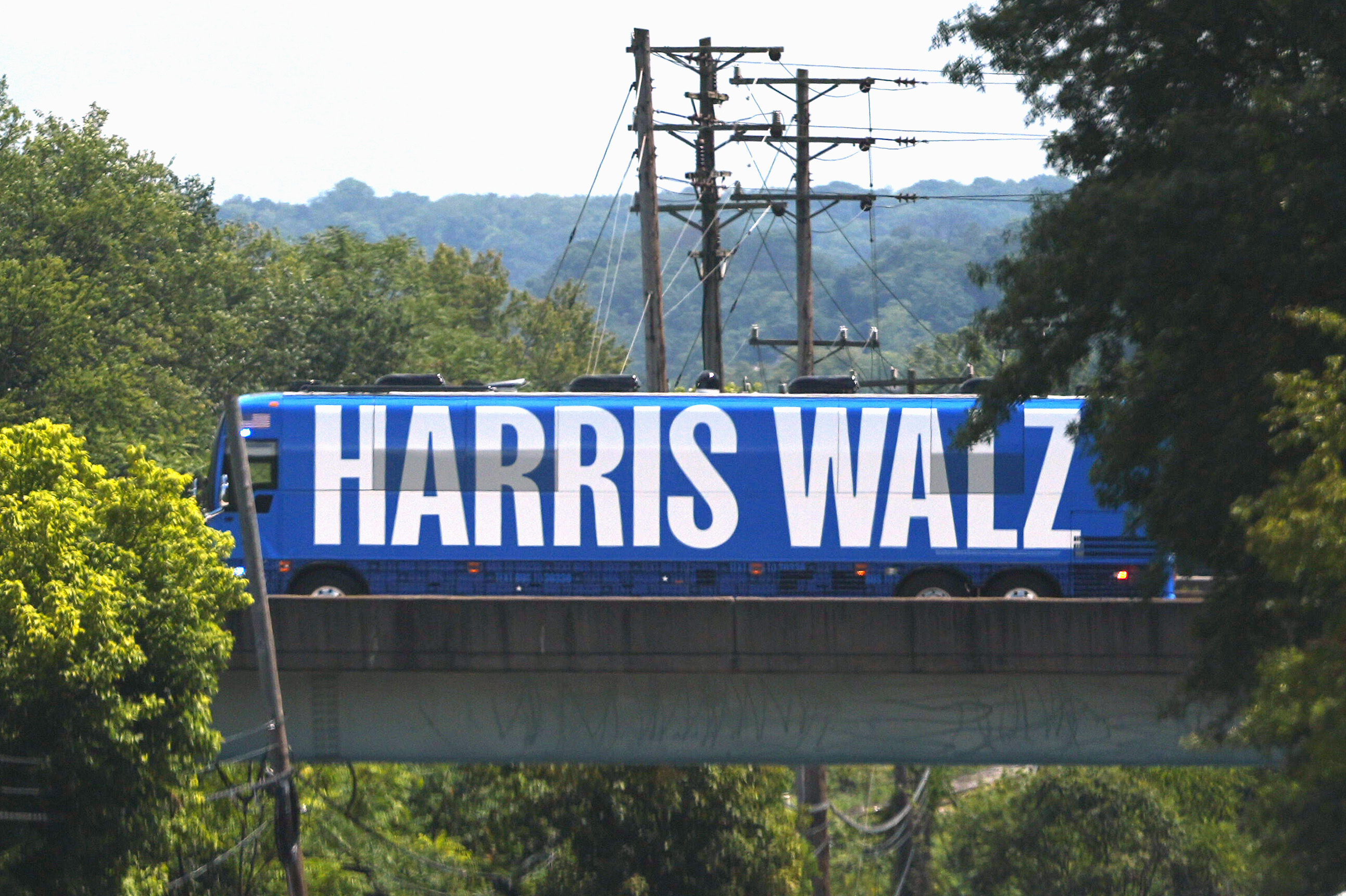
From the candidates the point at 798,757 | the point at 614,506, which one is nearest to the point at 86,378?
the point at 614,506

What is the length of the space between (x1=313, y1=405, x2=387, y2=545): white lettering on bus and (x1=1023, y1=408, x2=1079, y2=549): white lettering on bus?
9.90 meters

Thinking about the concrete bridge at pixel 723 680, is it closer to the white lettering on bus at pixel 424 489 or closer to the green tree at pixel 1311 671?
the white lettering on bus at pixel 424 489

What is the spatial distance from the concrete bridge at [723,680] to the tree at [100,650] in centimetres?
172

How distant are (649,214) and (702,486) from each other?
5876 millimetres

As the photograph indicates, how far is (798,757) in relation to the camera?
1878cm

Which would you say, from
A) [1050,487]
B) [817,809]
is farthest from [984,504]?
[817,809]

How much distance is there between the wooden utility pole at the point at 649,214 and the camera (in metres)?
27.0

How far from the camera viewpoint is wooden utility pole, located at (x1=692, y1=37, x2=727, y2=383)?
31547 millimetres

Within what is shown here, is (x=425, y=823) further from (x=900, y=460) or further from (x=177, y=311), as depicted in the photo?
(x=177, y=311)

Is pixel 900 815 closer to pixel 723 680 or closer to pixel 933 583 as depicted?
pixel 933 583

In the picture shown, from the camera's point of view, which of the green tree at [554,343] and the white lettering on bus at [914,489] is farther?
the green tree at [554,343]

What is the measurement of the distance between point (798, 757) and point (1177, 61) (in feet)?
29.3

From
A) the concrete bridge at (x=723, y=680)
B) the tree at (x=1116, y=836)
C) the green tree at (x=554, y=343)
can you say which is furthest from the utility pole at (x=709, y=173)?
the green tree at (x=554, y=343)

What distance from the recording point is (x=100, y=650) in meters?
15.9
